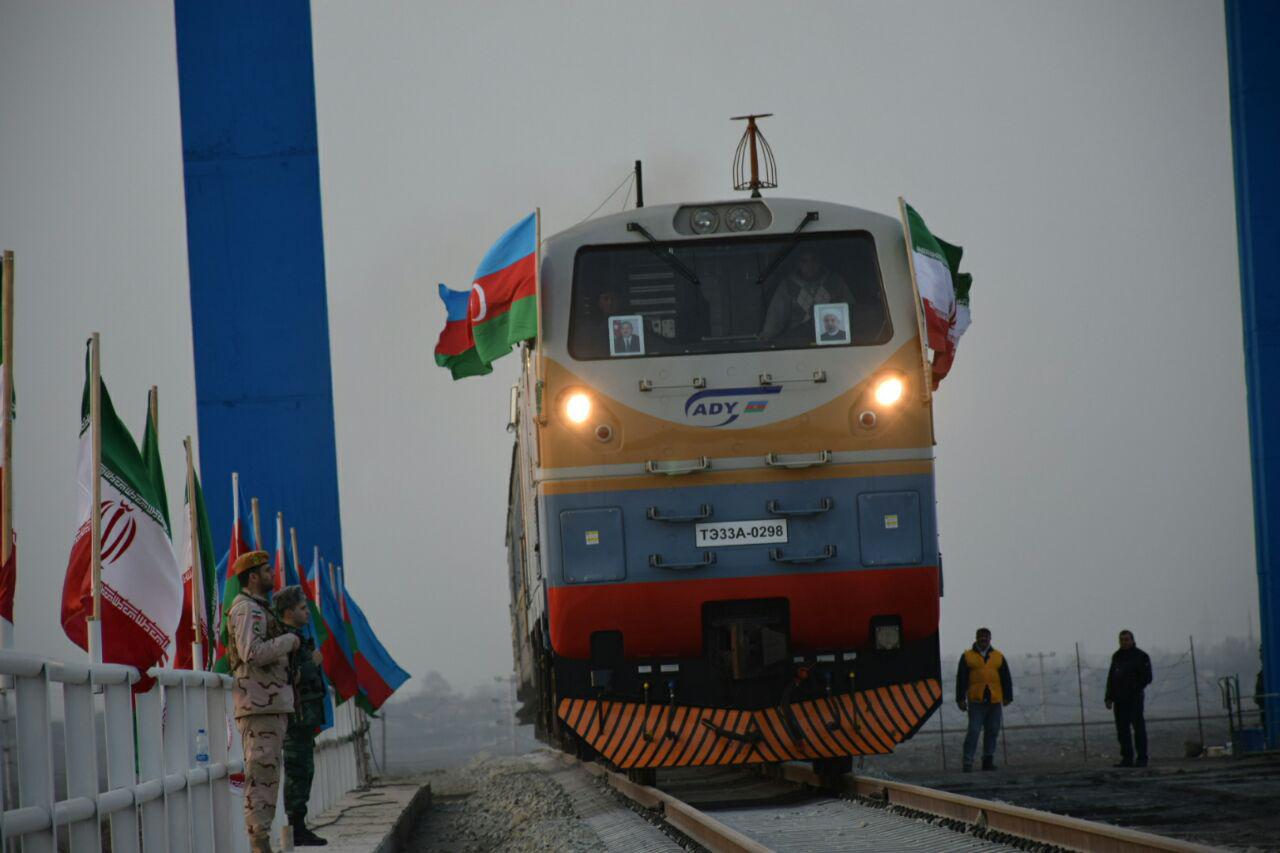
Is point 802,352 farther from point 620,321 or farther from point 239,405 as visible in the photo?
point 239,405

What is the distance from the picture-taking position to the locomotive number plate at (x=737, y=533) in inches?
421

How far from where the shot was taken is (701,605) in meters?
10.7

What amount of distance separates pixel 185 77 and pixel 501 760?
12009 millimetres

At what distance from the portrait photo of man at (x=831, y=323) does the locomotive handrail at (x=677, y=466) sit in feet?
3.65

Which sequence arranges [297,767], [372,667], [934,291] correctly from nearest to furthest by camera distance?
1. [297,767]
2. [934,291]
3. [372,667]

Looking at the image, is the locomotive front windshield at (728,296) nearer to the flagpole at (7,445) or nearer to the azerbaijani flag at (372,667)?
the flagpole at (7,445)

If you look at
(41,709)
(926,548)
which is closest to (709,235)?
(926,548)

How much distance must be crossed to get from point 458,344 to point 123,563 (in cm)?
520

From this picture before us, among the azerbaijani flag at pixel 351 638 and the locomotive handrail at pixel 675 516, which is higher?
the locomotive handrail at pixel 675 516

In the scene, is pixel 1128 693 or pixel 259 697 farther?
pixel 1128 693

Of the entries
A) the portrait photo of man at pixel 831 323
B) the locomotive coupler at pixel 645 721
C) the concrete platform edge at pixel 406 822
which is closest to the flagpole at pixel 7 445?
the concrete platform edge at pixel 406 822

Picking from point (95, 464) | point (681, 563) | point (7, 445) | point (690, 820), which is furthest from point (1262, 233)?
point (7, 445)

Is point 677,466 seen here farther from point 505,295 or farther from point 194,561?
point 194,561

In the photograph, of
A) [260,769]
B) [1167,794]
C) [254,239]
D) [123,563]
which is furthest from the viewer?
[254,239]
